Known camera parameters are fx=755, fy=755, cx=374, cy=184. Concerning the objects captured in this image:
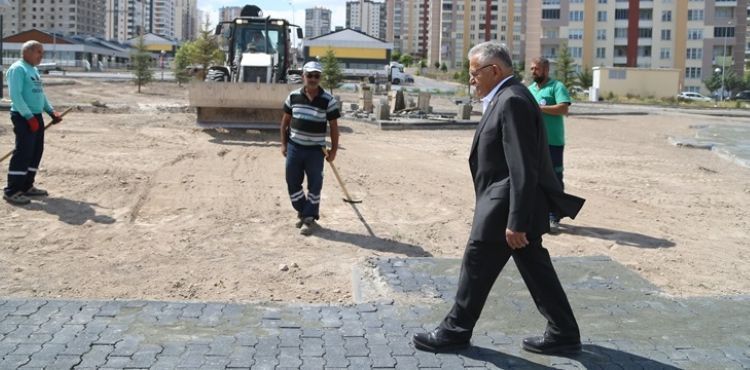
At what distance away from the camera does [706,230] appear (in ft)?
26.7

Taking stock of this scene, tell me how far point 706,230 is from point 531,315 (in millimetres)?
4118

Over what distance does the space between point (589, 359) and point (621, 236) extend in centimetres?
381

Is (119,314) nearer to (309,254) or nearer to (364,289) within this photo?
(364,289)

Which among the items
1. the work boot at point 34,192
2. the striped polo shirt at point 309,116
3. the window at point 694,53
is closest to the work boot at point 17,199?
the work boot at point 34,192

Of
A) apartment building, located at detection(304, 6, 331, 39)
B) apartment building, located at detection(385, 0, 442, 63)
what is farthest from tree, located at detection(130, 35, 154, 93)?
apartment building, located at detection(304, 6, 331, 39)

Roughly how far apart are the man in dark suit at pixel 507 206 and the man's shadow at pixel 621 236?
3.51 metres

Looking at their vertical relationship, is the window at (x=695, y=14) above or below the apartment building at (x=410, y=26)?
below

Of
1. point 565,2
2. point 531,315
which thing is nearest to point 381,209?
point 531,315

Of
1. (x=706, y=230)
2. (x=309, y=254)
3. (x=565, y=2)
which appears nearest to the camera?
(x=309, y=254)

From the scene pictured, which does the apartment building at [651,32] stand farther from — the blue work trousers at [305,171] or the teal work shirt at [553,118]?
the blue work trousers at [305,171]

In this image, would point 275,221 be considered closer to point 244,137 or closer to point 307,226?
point 307,226

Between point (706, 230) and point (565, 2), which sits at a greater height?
point (565, 2)

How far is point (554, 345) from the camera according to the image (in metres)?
4.18

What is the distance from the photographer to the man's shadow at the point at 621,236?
7.39m
